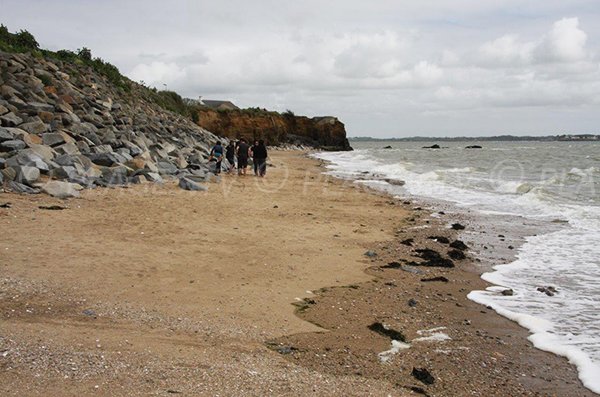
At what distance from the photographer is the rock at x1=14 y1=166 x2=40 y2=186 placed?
11227 mm

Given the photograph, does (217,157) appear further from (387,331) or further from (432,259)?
(387,331)

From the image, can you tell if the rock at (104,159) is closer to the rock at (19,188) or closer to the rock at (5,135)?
the rock at (5,135)

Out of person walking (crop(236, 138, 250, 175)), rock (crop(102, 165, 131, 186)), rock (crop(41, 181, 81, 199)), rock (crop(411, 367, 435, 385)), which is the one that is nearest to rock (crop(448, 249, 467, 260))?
rock (crop(411, 367, 435, 385))

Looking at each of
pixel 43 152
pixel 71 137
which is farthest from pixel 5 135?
pixel 71 137

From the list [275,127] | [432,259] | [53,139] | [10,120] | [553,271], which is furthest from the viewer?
[275,127]

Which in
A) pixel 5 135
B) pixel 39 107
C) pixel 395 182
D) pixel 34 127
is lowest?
pixel 395 182

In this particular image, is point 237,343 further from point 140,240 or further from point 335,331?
point 140,240

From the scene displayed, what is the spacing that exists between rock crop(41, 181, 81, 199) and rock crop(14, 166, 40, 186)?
314 mm

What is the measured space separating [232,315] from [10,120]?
37.4 ft

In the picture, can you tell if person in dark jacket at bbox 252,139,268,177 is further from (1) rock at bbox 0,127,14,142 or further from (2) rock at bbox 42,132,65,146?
(1) rock at bbox 0,127,14,142

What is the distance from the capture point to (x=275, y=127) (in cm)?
6675

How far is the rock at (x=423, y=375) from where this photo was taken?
438 centimetres

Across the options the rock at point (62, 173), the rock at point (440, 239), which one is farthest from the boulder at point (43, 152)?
the rock at point (440, 239)

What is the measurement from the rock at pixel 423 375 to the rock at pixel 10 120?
1317cm
